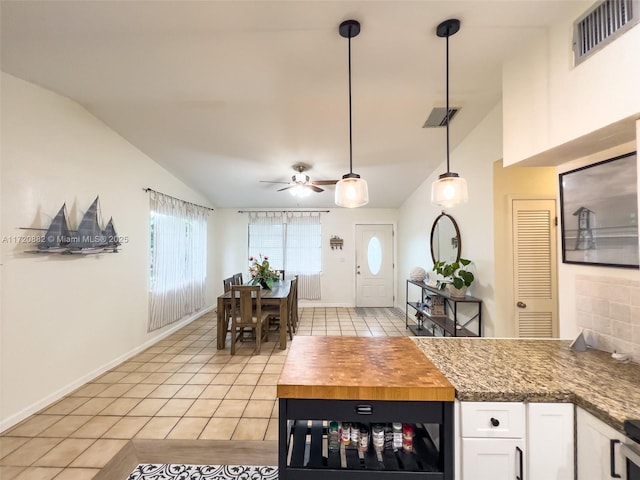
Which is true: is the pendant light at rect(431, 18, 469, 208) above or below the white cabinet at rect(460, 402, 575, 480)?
above

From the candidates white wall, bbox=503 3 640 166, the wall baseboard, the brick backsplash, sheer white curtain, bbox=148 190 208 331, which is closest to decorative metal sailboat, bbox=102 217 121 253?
sheer white curtain, bbox=148 190 208 331

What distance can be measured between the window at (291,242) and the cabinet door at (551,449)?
4.89 meters

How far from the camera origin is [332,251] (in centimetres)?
589

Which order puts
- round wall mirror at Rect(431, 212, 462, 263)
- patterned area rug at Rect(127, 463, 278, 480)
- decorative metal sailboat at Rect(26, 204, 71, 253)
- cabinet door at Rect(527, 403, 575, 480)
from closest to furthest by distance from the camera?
cabinet door at Rect(527, 403, 575, 480), patterned area rug at Rect(127, 463, 278, 480), decorative metal sailboat at Rect(26, 204, 71, 253), round wall mirror at Rect(431, 212, 462, 263)

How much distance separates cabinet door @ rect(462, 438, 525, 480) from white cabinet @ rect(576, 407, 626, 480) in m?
0.21

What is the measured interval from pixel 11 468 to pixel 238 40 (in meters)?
3.06

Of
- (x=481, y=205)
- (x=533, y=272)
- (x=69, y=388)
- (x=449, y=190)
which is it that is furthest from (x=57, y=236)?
(x=533, y=272)

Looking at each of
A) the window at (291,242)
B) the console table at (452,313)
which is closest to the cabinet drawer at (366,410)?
the console table at (452,313)

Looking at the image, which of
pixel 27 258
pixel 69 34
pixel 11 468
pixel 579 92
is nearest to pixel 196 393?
pixel 11 468

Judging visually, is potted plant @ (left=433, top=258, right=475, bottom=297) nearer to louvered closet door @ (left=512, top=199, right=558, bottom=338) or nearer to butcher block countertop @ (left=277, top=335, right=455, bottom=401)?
louvered closet door @ (left=512, top=199, right=558, bottom=338)

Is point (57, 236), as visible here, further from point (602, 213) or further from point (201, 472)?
point (602, 213)

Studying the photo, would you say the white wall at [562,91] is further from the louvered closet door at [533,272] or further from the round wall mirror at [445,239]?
the round wall mirror at [445,239]

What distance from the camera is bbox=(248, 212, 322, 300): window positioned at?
19.1 feet

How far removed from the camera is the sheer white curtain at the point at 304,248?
5832mm
